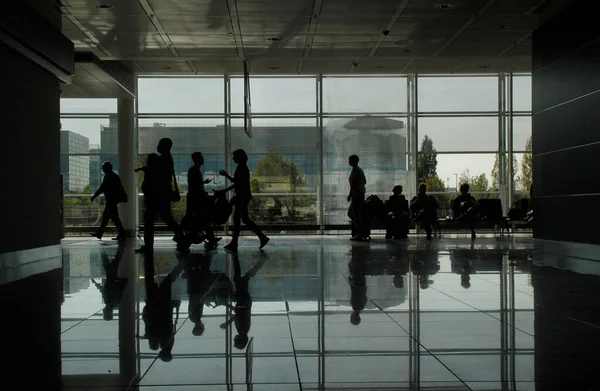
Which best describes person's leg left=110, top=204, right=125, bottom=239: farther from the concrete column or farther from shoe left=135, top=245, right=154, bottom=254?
shoe left=135, top=245, right=154, bottom=254

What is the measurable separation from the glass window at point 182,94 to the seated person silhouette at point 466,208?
269 inches

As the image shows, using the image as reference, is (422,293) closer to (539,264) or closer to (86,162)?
(539,264)

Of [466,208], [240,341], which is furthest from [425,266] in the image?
[466,208]

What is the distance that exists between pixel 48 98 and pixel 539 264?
671cm

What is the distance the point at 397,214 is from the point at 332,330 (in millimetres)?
11137

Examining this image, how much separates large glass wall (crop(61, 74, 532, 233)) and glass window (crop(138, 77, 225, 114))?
27 millimetres

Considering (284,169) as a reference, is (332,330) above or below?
below

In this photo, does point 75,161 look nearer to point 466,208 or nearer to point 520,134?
point 466,208

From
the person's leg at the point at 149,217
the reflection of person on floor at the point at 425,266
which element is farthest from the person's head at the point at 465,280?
the person's leg at the point at 149,217

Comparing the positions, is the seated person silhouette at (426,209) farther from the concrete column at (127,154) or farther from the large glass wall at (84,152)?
the large glass wall at (84,152)

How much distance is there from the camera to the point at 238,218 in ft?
33.4

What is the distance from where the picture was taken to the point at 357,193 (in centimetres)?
1279

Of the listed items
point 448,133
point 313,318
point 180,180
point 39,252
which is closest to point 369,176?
point 448,133

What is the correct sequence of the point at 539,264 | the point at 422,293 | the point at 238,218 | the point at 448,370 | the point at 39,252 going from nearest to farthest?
the point at 448,370
the point at 422,293
the point at 539,264
the point at 39,252
the point at 238,218
